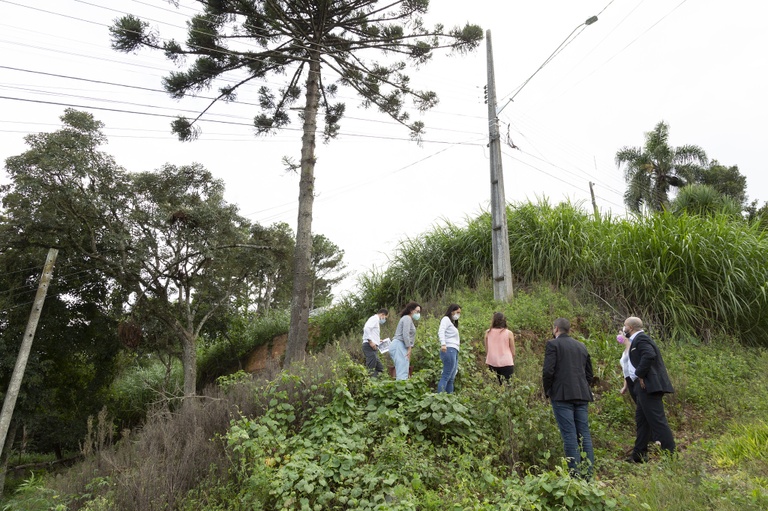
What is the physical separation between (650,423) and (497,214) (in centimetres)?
644

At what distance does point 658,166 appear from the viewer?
1286 inches

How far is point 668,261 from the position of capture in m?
10.8

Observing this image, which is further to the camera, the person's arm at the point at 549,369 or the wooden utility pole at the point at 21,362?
the wooden utility pole at the point at 21,362

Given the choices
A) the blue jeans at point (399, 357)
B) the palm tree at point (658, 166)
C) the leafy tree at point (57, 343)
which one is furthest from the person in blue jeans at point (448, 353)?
the palm tree at point (658, 166)

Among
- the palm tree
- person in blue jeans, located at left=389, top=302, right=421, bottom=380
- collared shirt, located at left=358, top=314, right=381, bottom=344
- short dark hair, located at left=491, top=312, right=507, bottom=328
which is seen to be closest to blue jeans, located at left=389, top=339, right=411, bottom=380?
person in blue jeans, located at left=389, top=302, right=421, bottom=380

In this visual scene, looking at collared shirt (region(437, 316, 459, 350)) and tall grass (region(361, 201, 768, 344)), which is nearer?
collared shirt (region(437, 316, 459, 350))

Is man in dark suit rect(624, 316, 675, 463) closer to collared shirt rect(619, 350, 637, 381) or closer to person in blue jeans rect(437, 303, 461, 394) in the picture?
collared shirt rect(619, 350, 637, 381)

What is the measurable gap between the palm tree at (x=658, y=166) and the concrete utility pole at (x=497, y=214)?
23.3m

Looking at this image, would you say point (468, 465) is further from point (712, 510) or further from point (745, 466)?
point (745, 466)

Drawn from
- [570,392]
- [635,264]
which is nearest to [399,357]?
[570,392]

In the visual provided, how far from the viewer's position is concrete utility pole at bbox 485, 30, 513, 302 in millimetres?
11176

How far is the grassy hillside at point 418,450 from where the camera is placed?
179 inches

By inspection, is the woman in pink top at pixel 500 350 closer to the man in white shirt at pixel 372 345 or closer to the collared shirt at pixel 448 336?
the collared shirt at pixel 448 336

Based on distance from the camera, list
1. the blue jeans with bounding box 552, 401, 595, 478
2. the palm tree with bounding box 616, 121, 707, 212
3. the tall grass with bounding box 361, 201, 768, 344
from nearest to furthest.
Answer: the blue jeans with bounding box 552, 401, 595, 478
the tall grass with bounding box 361, 201, 768, 344
the palm tree with bounding box 616, 121, 707, 212
